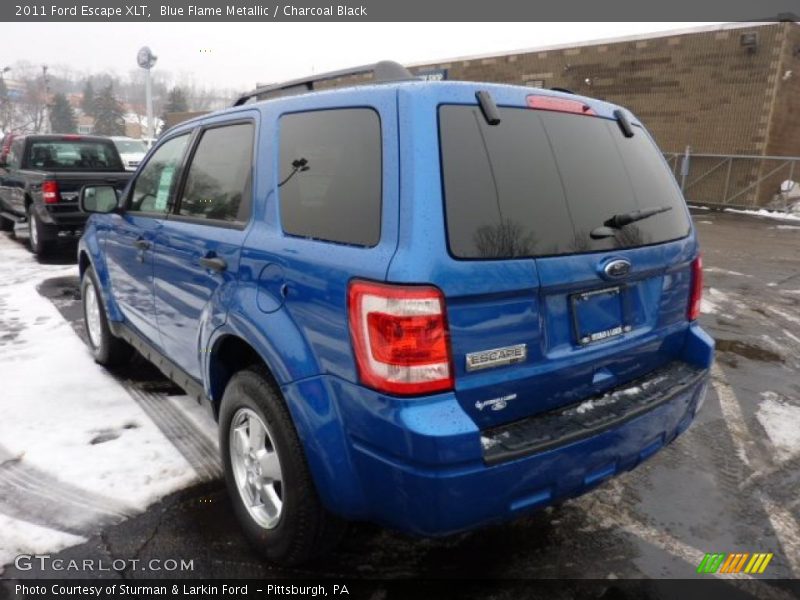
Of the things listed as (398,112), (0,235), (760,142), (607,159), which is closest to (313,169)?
(398,112)

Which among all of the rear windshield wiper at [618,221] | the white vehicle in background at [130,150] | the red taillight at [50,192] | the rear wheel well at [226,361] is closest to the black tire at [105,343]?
the rear wheel well at [226,361]

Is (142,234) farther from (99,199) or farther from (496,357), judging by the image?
(496,357)

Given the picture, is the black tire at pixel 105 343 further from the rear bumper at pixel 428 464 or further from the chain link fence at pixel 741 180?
the chain link fence at pixel 741 180

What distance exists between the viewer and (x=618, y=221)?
2.33 metres

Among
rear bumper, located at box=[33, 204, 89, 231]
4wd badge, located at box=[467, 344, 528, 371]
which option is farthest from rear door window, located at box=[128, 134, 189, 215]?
rear bumper, located at box=[33, 204, 89, 231]

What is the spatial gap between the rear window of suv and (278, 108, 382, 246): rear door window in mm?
263

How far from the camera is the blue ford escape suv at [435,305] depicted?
6.13 feet

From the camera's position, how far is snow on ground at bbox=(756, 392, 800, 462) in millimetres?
3570

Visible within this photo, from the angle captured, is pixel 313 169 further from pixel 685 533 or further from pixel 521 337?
pixel 685 533

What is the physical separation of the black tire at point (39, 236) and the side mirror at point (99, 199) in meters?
5.44

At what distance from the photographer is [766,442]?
12.0ft

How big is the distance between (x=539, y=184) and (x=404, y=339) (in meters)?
0.80

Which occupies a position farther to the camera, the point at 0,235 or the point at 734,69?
the point at 734,69

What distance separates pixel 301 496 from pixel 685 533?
1.81 m
